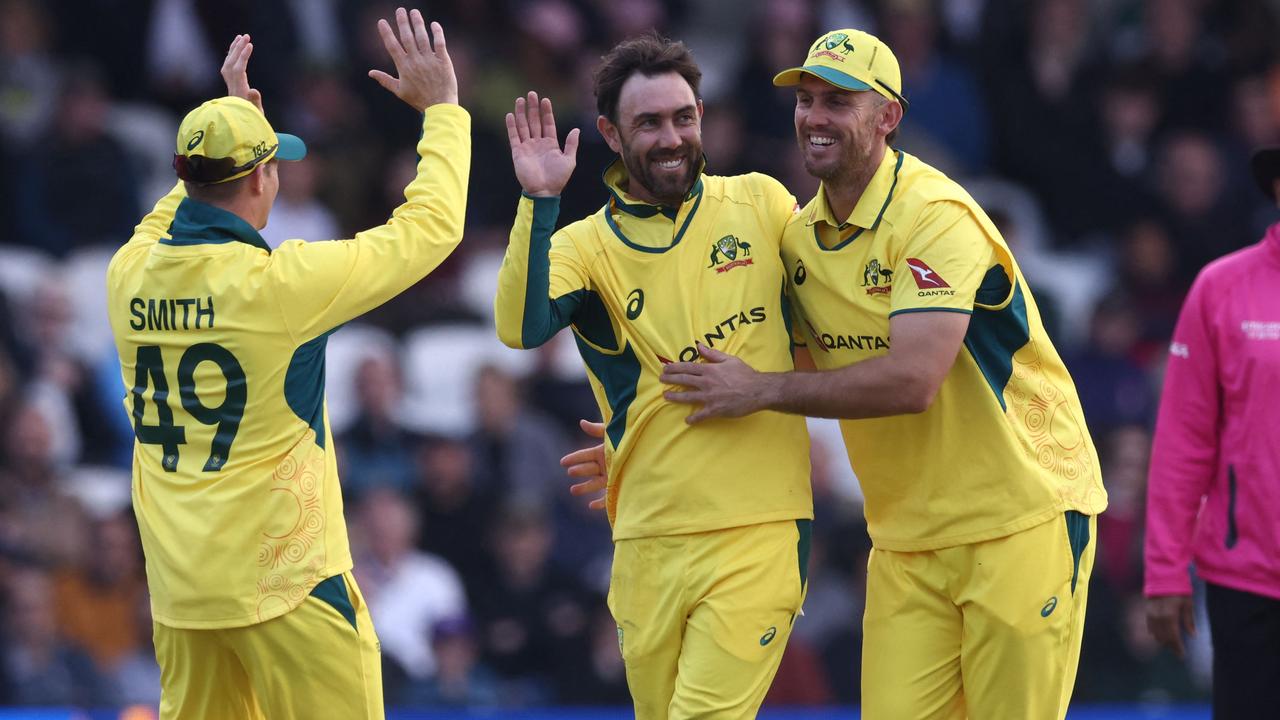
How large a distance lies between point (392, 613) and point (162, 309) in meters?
4.63

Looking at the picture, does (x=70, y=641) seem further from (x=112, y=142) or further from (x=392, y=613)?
(x=112, y=142)

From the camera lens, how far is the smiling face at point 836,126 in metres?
5.26

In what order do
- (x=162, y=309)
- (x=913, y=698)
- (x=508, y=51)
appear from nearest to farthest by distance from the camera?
(x=162, y=309) → (x=913, y=698) → (x=508, y=51)

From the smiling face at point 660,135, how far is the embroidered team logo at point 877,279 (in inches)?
24.8

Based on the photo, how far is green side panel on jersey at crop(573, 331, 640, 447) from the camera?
5438 mm

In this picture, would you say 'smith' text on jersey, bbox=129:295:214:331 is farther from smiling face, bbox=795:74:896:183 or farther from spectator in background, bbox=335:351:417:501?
spectator in background, bbox=335:351:417:501

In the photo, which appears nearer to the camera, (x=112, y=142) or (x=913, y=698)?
(x=913, y=698)

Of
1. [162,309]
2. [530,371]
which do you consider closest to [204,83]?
[530,371]

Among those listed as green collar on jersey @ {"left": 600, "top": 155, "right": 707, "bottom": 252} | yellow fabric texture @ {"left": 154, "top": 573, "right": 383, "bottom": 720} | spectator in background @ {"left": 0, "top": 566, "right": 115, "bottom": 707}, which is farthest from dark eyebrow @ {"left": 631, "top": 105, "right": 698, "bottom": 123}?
spectator in background @ {"left": 0, "top": 566, "right": 115, "bottom": 707}

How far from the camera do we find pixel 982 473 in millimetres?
5277

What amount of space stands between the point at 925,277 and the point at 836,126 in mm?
545

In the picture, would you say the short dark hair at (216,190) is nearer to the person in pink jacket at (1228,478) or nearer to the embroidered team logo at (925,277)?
the embroidered team logo at (925,277)

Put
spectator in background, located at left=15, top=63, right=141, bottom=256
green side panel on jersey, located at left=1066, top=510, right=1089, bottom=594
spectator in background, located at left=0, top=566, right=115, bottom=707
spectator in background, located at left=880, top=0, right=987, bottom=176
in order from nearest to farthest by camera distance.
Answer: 1. green side panel on jersey, located at left=1066, top=510, right=1089, bottom=594
2. spectator in background, located at left=0, top=566, right=115, bottom=707
3. spectator in background, located at left=15, top=63, right=141, bottom=256
4. spectator in background, located at left=880, top=0, right=987, bottom=176

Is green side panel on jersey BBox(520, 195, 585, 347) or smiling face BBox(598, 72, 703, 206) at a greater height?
smiling face BBox(598, 72, 703, 206)
